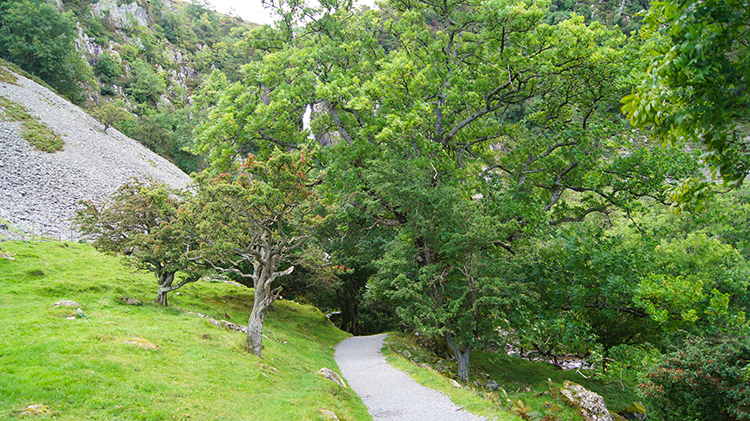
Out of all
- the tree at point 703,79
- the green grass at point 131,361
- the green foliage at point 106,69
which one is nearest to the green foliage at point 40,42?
the green foliage at point 106,69

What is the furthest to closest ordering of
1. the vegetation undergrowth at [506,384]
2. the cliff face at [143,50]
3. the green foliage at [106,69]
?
the cliff face at [143,50]
the green foliage at [106,69]
the vegetation undergrowth at [506,384]

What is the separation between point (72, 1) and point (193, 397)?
11841 centimetres

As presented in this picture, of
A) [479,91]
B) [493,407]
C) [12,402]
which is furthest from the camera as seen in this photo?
[479,91]

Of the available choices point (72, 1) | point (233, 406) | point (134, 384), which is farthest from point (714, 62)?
point (72, 1)

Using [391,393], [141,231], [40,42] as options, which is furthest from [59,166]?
[391,393]

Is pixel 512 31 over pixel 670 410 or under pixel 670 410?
over

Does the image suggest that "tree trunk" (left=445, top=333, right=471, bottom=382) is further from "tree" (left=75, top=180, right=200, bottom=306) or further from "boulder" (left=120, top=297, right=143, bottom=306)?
"boulder" (left=120, top=297, right=143, bottom=306)

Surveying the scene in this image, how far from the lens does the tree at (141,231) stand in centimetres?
1722

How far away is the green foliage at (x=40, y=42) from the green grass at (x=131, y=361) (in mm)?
60379

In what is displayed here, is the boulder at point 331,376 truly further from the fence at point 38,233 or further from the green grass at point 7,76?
the green grass at point 7,76

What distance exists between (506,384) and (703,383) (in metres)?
8.00

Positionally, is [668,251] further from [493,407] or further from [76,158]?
[76,158]

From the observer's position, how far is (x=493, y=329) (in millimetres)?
15406

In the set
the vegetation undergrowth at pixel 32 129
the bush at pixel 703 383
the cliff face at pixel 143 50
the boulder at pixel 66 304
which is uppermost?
the cliff face at pixel 143 50
